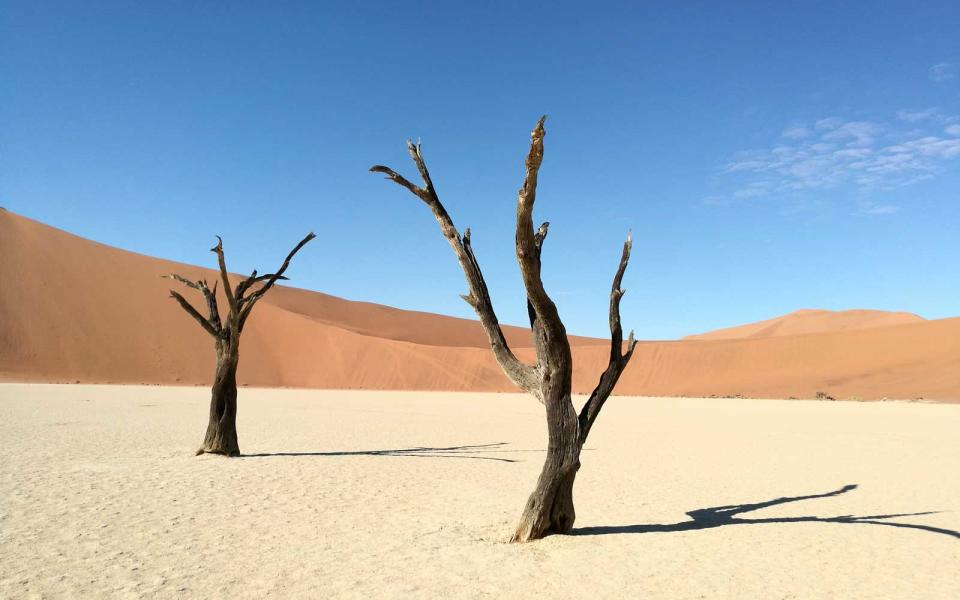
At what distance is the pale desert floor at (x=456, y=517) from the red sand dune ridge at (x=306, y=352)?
25.6 metres

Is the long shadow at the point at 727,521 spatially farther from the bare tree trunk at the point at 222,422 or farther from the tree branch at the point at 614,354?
the bare tree trunk at the point at 222,422

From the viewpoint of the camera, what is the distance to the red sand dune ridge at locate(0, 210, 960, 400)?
131ft

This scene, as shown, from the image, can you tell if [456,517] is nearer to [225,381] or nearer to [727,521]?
[727,521]

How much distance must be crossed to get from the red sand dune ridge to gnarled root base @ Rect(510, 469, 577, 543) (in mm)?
32380

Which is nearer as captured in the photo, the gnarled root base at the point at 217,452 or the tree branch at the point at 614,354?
the tree branch at the point at 614,354

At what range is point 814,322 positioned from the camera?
5098 inches

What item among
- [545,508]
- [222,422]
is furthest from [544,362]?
[222,422]

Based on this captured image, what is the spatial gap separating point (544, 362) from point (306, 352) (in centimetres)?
4980

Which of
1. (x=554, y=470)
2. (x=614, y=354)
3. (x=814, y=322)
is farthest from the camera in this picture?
(x=814, y=322)

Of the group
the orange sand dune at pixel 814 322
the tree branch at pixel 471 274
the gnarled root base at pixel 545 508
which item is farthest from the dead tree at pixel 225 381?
the orange sand dune at pixel 814 322

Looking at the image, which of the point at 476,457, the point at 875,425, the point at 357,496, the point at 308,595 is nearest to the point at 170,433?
the point at 476,457

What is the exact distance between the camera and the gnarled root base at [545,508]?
263 inches

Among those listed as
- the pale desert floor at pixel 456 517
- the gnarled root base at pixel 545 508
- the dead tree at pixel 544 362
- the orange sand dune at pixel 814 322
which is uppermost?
the orange sand dune at pixel 814 322

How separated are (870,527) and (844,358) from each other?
39892 mm
